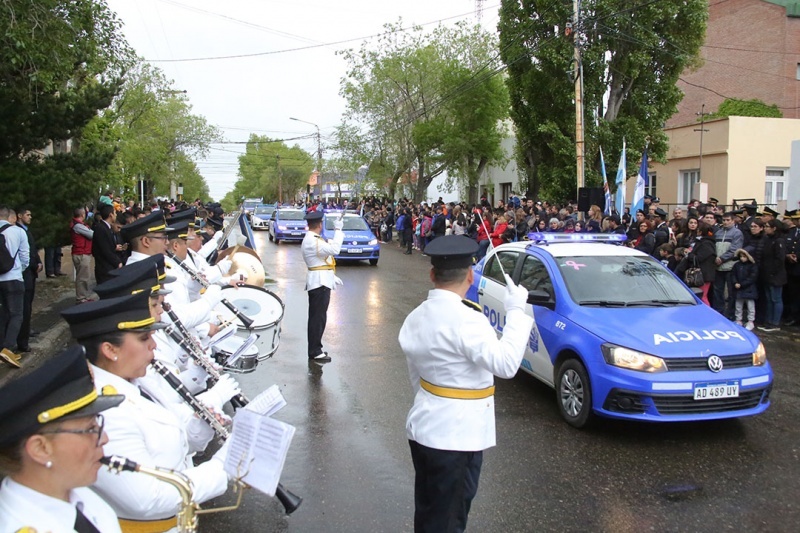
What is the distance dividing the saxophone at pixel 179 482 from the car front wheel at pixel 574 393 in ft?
13.1

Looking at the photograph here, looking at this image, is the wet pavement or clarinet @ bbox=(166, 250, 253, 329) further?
clarinet @ bbox=(166, 250, 253, 329)

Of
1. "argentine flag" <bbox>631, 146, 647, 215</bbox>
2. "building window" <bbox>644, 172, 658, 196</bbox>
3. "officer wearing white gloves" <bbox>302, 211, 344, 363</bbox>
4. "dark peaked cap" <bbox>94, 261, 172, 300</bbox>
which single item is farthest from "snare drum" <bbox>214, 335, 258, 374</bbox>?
"building window" <bbox>644, 172, 658, 196</bbox>

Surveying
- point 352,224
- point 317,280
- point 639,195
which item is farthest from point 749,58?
point 317,280

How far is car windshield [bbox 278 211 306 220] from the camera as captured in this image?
99.2 ft

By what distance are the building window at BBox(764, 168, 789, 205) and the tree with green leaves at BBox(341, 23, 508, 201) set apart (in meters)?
12.2

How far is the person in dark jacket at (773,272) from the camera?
1015 cm

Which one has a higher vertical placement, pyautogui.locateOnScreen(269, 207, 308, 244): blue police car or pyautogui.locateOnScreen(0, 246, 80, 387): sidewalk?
pyautogui.locateOnScreen(269, 207, 308, 244): blue police car

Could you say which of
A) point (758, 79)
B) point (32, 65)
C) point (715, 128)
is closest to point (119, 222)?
point (32, 65)

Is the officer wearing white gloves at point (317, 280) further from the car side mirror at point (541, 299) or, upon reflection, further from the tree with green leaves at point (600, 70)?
the tree with green leaves at point (600, 70)

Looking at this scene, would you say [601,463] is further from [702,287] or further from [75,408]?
[702,287]

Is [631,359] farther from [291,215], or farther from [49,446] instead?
[291,215]

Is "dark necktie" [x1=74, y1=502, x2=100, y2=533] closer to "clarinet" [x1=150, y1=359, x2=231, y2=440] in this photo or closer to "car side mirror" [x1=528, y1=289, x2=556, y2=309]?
"clarinet" [x1=150, y1=359, x2=231, y2=440]

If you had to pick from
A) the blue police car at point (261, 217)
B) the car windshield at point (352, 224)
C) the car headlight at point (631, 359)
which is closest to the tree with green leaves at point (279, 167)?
the blue police car at point (261, 217)

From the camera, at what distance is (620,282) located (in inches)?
260
